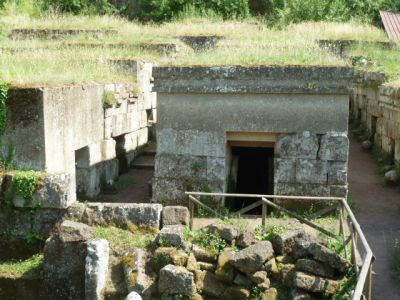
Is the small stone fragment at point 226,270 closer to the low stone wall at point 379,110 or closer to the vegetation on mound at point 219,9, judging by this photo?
the low stone wall at point 379,110

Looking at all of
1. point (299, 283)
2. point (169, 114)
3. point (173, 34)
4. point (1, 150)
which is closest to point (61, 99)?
point (1, 150)

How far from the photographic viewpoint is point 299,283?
720 cm

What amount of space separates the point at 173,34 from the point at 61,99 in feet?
36.3

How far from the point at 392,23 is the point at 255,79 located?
51.0ft

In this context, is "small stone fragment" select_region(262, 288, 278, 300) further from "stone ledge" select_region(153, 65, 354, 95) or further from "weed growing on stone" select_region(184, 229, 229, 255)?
"stone ledge" select_region(153, 65, 354, 95)

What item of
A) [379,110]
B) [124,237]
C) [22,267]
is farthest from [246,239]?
[379,110]

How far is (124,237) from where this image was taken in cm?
821

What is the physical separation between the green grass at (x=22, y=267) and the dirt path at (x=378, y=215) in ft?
16.4

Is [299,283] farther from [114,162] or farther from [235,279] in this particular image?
[114,162]

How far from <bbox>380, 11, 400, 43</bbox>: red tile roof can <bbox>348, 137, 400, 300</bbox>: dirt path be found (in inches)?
314

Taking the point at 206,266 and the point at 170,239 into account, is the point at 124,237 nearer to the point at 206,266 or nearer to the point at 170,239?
the point at 170,239

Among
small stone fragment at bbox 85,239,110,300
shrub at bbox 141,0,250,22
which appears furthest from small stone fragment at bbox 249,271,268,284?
shrub at bbox 141,0,250,22

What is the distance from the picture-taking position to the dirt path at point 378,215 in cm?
811

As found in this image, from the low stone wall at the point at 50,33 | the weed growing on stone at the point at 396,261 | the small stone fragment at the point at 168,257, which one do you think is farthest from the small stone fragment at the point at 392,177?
the low stone wall at the point at 50,33
